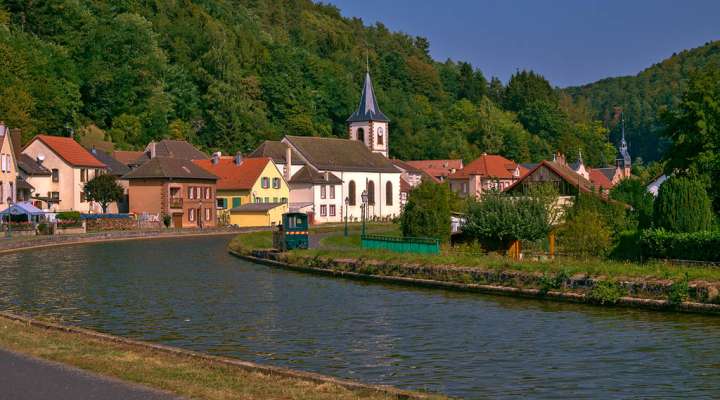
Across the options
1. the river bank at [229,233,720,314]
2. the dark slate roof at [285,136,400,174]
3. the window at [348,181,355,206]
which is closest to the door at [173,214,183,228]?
the dark slate roof at [285,136,400,174]

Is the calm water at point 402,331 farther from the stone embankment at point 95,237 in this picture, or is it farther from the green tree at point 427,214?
the stone embankment at point 95,237

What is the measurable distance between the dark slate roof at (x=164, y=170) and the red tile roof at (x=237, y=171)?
6225mm

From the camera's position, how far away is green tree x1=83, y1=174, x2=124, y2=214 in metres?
94.3

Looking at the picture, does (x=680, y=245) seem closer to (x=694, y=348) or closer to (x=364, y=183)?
(x=694, y=348)

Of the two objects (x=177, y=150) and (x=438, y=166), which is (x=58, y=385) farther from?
(x=438, y=166)

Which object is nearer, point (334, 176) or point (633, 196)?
point (633, 196)

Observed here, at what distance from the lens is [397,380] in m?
18.7

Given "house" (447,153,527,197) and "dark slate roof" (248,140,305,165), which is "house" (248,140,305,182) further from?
"house" (447,153,527,197)

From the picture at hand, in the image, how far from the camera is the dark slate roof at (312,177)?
115000 millimetres

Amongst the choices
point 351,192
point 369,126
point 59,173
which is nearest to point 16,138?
point 59,173

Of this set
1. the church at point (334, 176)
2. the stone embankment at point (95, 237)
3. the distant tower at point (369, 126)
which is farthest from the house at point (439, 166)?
the stone embankment at point (95, 237)

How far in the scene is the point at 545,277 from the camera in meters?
34.2

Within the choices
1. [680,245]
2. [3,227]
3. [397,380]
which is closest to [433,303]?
[680,245]

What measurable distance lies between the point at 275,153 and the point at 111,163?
68.7 ft
